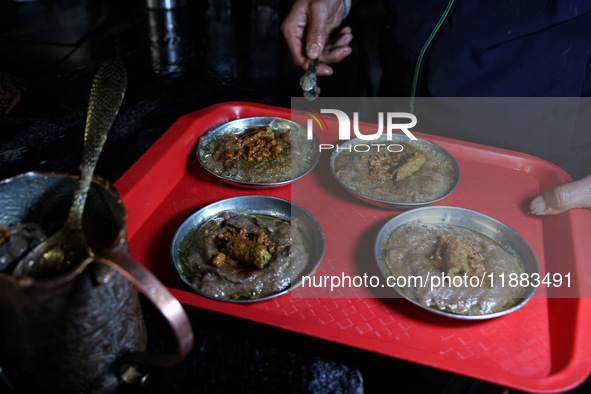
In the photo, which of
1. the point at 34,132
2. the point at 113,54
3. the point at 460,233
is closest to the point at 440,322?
the point at 460,233

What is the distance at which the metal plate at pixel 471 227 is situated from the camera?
4.99 feet

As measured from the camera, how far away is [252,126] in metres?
2.13

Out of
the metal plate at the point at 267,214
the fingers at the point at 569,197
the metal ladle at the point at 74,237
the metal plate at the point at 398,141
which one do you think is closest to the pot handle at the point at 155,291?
the metal ladle at the point at 74,237

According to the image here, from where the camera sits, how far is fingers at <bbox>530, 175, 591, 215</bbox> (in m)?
1.62

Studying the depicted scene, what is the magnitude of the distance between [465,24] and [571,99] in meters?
0.58

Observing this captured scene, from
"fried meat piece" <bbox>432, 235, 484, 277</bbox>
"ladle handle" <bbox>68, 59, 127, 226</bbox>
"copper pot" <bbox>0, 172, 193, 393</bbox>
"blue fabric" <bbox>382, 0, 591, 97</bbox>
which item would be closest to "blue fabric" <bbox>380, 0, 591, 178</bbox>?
"blue fabric" <bbox>382, 0, 591, 97</bbox>

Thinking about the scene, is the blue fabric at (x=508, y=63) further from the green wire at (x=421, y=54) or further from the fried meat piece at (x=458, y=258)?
the fried meat piece at (x=458, y=258)

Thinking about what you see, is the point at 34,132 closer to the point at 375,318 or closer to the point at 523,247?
the point at 375,318

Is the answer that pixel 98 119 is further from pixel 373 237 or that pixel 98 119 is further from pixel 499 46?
pixel 499 46

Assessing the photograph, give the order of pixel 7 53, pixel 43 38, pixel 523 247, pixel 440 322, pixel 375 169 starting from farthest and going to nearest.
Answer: pixel 43 38 → pixel 7 53 → pixel 375 169 → pixel 523 247 → pixel 440 322

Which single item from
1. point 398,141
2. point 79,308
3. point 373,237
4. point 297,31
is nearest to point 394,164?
point 398,141

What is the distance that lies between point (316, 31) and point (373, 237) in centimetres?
114

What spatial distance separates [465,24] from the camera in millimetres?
2045

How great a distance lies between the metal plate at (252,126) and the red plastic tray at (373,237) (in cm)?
5
